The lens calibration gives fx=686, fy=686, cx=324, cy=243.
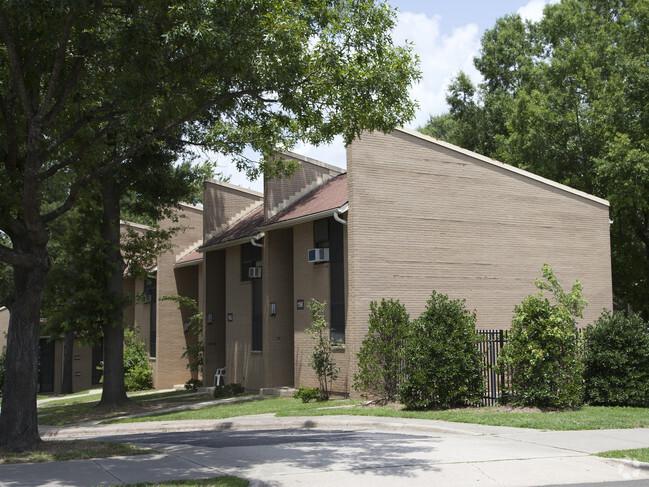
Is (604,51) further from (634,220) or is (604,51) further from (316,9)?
(316,9)

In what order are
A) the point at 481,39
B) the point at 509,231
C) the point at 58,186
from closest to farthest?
the point at 509,231 → the point at 58,186 → the point at 481,39

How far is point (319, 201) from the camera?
74.7ft

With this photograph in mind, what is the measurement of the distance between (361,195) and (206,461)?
37.1ft

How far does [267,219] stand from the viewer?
2433 cm

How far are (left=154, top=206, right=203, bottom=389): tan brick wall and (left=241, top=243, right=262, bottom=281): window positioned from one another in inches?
251

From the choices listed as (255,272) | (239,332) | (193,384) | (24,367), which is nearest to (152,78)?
(24,367)

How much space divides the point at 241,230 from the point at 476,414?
48.5 feet

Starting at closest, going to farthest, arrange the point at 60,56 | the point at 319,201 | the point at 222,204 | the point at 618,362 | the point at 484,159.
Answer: the point at 60,56, the point at 618,362, the point at 484,159, the point at 319,201, the point at 222,204

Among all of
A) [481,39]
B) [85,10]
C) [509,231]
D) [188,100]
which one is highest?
[481,39]

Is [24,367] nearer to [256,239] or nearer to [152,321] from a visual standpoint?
[256,239]

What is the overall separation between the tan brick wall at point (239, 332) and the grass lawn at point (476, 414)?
4981mm

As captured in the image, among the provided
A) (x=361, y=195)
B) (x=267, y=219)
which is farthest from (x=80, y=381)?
(x=361, y=195)

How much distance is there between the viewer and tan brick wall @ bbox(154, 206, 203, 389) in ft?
107

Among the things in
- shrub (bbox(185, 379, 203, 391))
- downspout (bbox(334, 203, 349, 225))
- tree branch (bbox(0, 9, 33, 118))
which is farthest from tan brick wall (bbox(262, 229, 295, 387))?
tree branch (bbox(0, 9, 33, 118))
